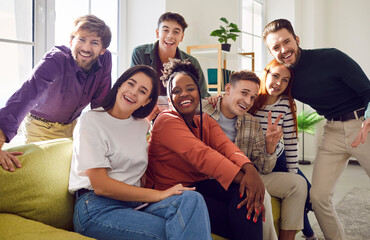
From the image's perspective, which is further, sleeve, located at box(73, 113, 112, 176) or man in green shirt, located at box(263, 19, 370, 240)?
man in green shirt, located at box(263, 19, 370, 240)

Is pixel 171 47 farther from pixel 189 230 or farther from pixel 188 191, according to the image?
pixel 189 230

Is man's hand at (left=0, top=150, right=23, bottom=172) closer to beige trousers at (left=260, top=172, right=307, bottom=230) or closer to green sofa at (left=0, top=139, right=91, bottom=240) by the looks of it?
green sofa at (left=0, top=139, right=91, bottom=240)

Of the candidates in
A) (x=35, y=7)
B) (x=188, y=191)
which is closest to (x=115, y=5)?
(x=35, y=7)

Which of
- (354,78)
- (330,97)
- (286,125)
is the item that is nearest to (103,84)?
(286,125)

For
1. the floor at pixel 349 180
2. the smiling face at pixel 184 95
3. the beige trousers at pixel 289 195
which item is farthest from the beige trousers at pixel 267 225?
the floor at pixel 349 180

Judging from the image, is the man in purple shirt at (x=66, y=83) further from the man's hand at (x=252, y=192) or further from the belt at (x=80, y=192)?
the man's hand at (x=252, y=192)

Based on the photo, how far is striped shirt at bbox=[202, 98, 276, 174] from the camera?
2119 millimetres

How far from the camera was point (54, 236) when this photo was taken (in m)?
1.27

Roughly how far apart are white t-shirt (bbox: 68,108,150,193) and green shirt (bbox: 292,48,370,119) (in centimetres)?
117

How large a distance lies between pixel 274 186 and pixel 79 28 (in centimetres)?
144

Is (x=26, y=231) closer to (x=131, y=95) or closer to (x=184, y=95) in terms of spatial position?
(x=131, y=95)

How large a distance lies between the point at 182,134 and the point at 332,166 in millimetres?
1140

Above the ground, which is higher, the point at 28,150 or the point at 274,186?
the point at 28,150

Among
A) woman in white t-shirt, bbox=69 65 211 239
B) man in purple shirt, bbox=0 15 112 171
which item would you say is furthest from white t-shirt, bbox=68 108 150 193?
man in purple shirt, bbox=0 15 112 171
